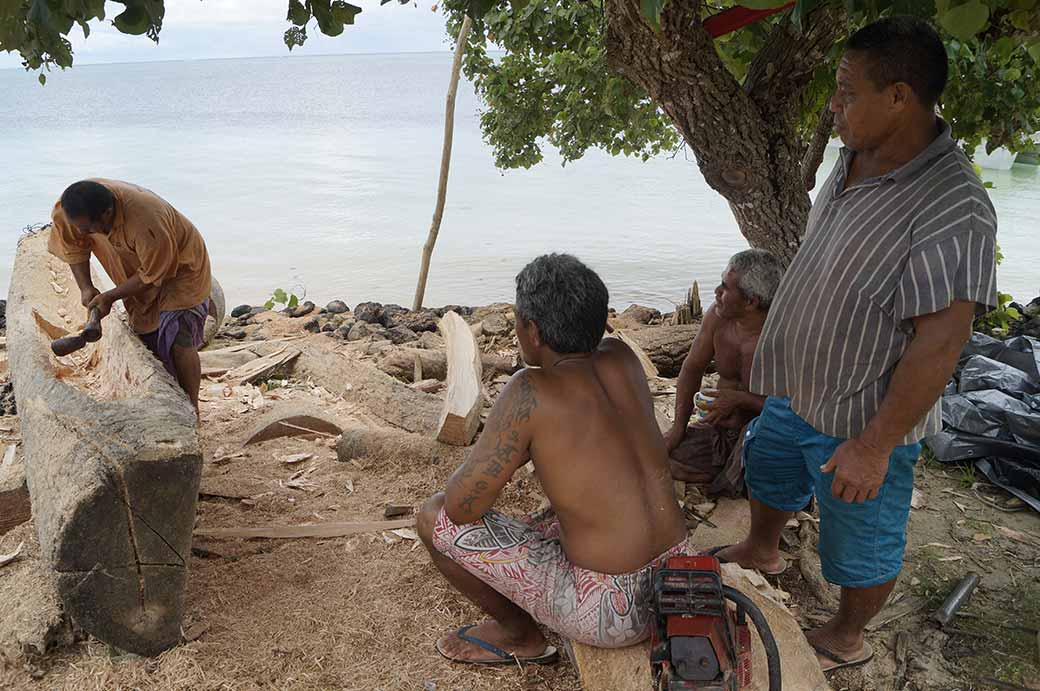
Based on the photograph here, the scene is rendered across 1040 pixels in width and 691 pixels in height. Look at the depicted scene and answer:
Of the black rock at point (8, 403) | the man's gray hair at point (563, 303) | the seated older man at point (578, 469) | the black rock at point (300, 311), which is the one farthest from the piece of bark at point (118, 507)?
the black rock at point (300, 311)

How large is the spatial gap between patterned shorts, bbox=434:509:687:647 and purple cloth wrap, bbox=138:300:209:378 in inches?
90.9

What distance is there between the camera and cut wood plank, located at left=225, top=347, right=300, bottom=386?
545 cm

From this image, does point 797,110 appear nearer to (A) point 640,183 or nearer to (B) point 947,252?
(B) point 947,252

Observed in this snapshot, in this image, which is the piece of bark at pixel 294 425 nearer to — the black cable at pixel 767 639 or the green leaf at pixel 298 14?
the green leaf at pixel 298 14

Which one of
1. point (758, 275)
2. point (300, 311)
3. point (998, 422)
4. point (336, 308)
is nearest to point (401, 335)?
point (336, 308)

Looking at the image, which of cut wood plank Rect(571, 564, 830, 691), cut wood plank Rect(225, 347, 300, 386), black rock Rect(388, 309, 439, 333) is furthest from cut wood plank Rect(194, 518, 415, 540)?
black rock Rect(388, 309, 439, 333)

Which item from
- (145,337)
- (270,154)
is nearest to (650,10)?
(145,337)

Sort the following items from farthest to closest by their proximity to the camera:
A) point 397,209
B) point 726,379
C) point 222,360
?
point 397,209
point 222,360
point 726,379

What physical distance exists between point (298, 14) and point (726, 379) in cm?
211

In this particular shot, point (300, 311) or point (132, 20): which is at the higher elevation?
point (132, 20)

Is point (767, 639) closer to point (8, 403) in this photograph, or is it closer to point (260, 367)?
point (260, 367)

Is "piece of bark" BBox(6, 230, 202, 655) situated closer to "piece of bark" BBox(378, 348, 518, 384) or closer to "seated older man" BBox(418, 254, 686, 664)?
"seated older man" BBox(418, 254, 686, 664)

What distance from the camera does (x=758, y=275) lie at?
3.03m

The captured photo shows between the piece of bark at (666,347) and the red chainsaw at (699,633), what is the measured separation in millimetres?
3380
